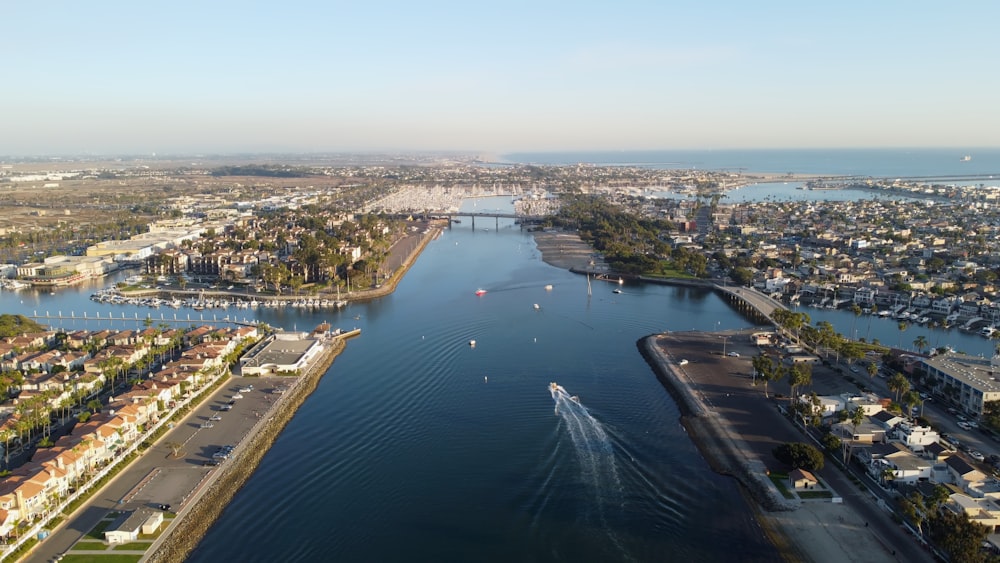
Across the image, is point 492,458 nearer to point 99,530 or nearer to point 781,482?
point 781,482

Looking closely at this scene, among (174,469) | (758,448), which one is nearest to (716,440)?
(758,448)

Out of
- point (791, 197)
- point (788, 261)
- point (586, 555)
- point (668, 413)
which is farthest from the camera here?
point (791, 197)

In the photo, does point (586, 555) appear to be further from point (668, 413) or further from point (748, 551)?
point (668, 413)

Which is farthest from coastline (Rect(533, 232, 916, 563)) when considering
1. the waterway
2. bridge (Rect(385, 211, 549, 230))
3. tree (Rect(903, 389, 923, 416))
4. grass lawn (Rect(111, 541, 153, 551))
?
bridge (Rect(385, 211, 549, 230))

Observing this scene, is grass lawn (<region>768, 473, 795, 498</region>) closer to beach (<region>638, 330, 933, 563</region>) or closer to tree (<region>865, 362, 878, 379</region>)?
beach (<region>638, 330, 933, 563</region>)

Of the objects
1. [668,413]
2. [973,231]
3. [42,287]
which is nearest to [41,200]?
[42,287]
